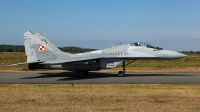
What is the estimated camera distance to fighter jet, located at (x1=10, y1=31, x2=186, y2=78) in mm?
19089

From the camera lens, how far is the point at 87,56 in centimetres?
1988

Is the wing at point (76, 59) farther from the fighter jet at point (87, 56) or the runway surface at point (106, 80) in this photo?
the runway surface at point (106, 80)

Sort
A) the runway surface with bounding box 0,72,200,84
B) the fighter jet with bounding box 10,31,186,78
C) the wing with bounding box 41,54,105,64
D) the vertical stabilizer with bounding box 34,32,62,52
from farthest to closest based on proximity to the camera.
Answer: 1. the vertical stabilizer with bounding box 34,32,62,52
2. the fighter jet with bounding box 10,31,186,78
3. the wing with bounding box 41,54,105,64
4. the runway surface with bounding box 0,72,200,84

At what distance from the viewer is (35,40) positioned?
19891mm

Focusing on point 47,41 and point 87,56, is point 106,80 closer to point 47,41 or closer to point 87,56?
point 87,56

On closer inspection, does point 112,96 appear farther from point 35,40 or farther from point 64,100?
point 35,40

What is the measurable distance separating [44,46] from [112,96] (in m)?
11.1

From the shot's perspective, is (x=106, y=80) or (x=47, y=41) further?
(x=47, y=41)

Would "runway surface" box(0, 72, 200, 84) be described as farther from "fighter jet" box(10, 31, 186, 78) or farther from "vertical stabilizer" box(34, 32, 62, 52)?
"vertical stabilizer" box(34, 32, 62, 52)

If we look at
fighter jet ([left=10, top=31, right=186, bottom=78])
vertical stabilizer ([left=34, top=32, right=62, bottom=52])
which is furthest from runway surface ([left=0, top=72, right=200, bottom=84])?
vertical stabilizer ([left=34, top=32, right=62, bottom=52])

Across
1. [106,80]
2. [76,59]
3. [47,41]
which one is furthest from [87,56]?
[106,80]

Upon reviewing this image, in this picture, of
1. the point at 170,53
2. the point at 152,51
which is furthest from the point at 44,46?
the point at 170,53

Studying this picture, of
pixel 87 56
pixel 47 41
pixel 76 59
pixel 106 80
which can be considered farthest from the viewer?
pixel 47 41

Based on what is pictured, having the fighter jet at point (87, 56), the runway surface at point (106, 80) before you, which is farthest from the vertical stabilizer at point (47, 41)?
the runway surface at point (106, 80)
